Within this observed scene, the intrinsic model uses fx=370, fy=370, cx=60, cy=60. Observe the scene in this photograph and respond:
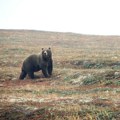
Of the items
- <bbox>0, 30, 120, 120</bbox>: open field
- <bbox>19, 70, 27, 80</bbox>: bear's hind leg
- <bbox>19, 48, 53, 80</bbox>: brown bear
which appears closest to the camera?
<bbox>0, 30, 120, 120</bbox>: open field

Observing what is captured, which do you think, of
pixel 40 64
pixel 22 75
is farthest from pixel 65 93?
pixel 22 75

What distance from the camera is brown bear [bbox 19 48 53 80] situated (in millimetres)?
32438

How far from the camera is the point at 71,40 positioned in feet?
235

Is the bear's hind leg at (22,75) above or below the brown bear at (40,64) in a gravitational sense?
below

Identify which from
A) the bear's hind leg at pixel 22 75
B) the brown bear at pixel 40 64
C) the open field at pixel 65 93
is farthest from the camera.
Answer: the bear's hind leg at pixel 22 75

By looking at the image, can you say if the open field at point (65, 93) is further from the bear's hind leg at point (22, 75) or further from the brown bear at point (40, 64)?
the brown bear at point (40, 64)

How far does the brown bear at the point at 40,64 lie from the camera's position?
3244 cm

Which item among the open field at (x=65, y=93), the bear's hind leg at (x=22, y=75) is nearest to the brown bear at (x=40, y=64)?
the bear's hind leg at (x=22, y=75)

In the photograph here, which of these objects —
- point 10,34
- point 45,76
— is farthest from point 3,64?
point 10,34

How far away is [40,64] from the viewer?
32625mm

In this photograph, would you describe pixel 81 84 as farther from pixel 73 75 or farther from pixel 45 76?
pixel 45 76

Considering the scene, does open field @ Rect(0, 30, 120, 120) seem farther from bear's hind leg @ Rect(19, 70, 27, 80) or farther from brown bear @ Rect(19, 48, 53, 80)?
brown bear @ Rect(19, 48, 53, 80)

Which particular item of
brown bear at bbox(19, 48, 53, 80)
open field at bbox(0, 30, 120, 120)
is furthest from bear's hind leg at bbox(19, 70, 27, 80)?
open field at bbox(0, 30, 120, 120)

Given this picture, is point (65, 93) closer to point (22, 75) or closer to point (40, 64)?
point (40, 64)
